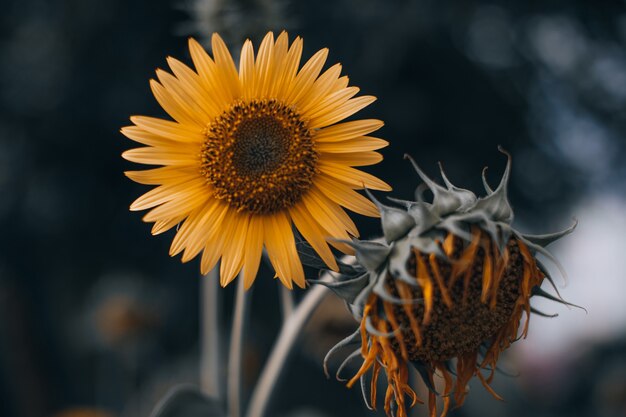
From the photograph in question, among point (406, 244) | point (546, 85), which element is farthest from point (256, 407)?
point (546, 85)

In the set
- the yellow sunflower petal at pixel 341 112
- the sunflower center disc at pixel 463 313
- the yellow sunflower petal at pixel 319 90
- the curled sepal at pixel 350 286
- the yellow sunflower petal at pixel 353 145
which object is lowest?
the sunflower center disc at pixel 463 313

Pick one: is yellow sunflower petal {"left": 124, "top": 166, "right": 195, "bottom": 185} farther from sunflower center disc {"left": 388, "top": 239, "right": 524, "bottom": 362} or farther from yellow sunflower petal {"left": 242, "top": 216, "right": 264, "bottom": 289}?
sunflower center disc {"left": 388, "top": 239, "right": 524, "bottom": 362}

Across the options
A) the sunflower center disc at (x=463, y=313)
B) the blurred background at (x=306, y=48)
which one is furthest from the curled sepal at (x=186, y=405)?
the blurred background at (x=306, y=48)

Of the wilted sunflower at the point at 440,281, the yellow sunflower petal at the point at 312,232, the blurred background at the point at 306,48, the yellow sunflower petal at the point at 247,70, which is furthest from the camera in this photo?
the blurred background at the point at 306,48

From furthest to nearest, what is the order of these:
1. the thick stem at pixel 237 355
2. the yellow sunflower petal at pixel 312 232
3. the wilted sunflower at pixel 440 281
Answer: the thick stem at pixel 237 355 → the yellow sunflower petal at pixel 312 232 → the wilted sunflower at pixel 440 281

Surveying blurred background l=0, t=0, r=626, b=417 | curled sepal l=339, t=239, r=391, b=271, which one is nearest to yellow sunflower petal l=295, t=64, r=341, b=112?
curled sepal l=339, t=239, r=391, b=271

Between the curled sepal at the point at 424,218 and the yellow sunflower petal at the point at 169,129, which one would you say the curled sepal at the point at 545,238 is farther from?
the yellow sunflower petal at the point at 169,129

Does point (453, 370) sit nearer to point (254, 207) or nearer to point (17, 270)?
point (254, 207)

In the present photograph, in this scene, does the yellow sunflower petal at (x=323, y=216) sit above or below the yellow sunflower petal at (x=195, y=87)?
below
